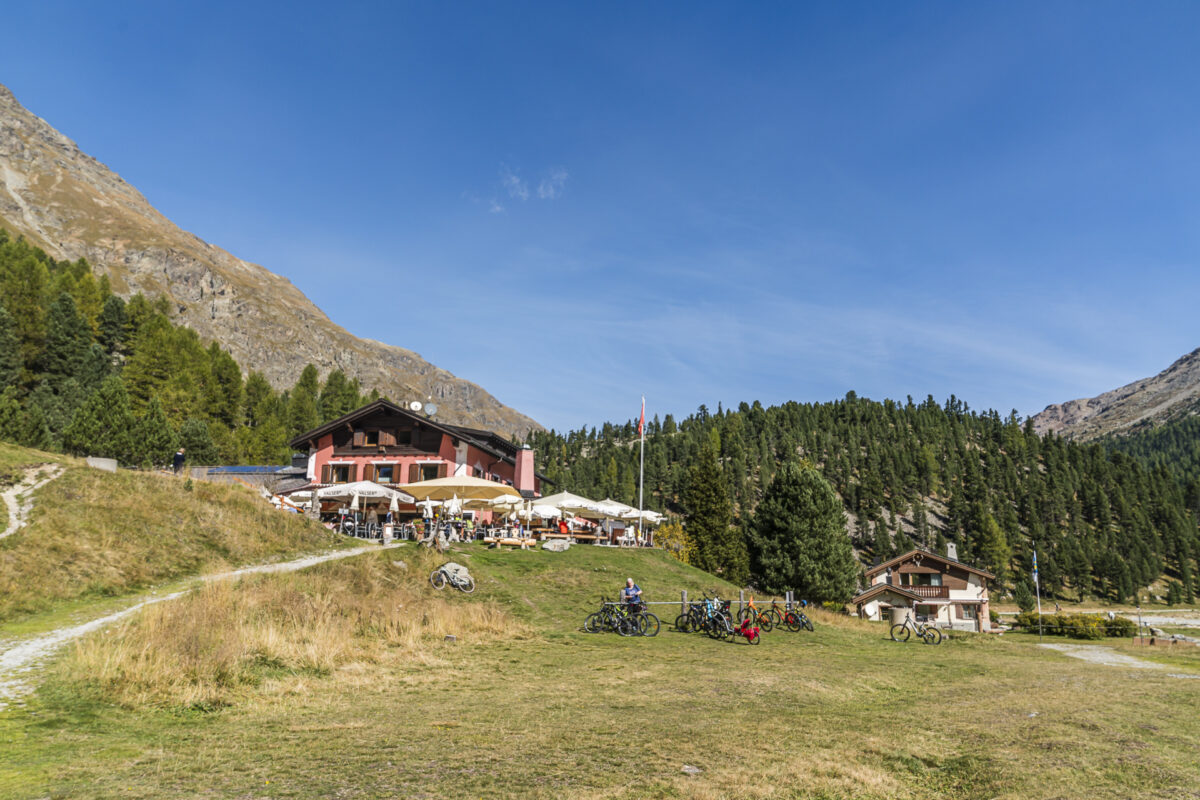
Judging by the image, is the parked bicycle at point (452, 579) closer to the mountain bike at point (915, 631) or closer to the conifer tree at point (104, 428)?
the mountain bike at point (915, 631)

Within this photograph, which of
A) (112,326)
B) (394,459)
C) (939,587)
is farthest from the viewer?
(112,326)

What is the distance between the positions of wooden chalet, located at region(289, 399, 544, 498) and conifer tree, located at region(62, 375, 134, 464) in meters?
20.6

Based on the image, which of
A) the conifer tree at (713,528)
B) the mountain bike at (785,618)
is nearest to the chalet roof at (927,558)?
the conifer tree at (713,528)

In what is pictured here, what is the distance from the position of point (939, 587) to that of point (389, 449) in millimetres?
52605

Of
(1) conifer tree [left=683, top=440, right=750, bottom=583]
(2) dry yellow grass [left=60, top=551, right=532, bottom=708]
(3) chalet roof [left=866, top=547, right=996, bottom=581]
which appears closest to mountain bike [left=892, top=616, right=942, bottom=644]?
(2) dry yellow grass [left=60, top=551, right=532, bottom=708]

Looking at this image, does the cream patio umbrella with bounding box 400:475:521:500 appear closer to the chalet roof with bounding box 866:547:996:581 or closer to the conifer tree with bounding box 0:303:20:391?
the chalet roof with bounding box 866:547:996:581

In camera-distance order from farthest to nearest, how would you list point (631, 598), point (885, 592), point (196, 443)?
point (196, 443) < point (885, 592) < point (631, 598)

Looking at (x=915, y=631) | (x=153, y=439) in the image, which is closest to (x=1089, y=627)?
(x=915, y=631)

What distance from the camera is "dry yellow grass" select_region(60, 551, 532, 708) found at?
1037 cm

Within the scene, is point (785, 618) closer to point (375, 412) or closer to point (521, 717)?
point (521, 717)

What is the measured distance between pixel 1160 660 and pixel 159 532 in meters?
36.1

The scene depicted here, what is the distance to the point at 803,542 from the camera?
45.4 metres

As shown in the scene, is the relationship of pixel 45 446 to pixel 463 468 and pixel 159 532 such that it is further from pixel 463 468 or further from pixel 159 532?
pixel 159 532

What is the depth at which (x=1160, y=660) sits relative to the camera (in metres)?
25.3
